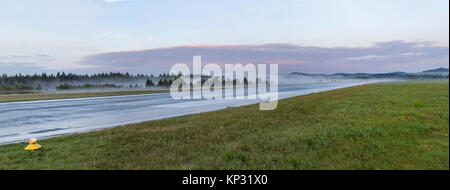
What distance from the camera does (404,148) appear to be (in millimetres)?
6328

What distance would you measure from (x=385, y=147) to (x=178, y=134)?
6.49 meters

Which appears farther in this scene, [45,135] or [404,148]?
[45,135]

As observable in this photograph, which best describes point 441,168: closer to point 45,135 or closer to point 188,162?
point 188,162

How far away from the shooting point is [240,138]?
8.34m

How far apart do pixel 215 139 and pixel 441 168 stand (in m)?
5.67
